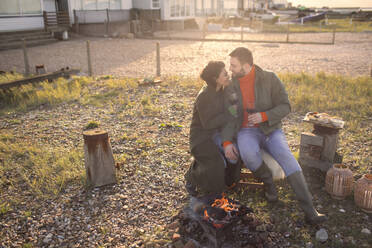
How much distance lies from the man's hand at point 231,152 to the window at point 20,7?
20.1 meters

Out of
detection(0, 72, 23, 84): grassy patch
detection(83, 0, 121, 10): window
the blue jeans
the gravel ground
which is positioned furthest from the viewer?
detection(83, 0, 121, 10): window

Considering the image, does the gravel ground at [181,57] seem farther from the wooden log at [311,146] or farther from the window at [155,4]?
the window at [155,4]

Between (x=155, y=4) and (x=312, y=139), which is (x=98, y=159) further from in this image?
(x=155, y=4)

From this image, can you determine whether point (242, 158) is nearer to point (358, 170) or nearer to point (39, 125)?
point (358, 170)

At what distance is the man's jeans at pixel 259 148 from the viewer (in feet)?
12.7

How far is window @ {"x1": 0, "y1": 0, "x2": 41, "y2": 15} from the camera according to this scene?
64.0ft

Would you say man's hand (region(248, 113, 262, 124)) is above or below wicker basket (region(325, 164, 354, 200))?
above

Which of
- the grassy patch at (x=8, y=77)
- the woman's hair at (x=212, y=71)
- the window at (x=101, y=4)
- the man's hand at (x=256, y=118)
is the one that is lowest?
the grassy patch at (x=8, y=77)

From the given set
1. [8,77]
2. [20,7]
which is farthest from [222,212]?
[20,7]

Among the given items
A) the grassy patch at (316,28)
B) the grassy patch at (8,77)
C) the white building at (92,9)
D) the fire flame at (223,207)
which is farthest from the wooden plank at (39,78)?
the grassy patch at (316,28)

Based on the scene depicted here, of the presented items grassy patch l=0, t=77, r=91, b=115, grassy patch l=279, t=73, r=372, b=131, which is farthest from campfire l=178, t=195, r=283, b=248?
grassy patch l=0, t=77, r=91, b=115

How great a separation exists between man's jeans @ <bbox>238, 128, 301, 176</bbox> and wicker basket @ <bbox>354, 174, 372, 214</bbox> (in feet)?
2.75

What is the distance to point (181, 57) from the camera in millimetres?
15812

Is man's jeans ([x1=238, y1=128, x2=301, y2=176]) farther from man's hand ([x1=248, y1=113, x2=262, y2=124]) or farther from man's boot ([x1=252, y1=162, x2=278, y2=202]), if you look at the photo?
man's hand ([x1=248, y1=113, x2=262, y2=124])
